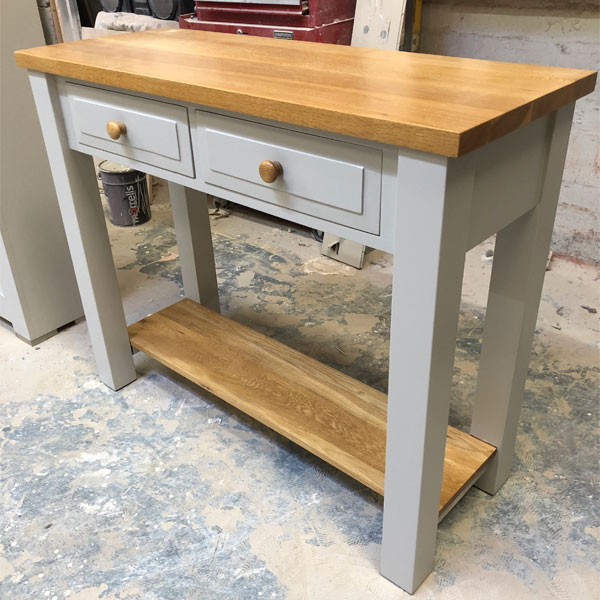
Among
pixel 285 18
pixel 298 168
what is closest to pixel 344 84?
pixel 298 168

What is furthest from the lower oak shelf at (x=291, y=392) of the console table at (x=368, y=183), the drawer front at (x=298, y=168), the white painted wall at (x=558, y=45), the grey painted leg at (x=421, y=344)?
the white painted wall at (x=558, y=45)

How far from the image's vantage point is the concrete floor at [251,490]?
1407 millimetres

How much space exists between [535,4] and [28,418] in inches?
92.1

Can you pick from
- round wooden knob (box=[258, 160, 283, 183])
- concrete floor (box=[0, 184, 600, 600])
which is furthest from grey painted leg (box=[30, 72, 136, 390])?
round wooden knob (box=[258, 160, 283, 183])

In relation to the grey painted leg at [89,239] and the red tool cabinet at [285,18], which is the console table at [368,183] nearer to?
the grey painted leg at [89,239]

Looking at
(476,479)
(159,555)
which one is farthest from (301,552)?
(476,479)

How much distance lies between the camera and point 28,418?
1.91 meters

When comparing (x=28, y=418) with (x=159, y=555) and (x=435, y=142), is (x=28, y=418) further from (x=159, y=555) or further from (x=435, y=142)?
(x=435, y=142)

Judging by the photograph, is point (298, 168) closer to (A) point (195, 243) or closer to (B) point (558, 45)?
(A) point (195, 243)

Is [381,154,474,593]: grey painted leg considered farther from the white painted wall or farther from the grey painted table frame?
the white painted wall

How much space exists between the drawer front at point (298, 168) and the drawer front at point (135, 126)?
7cm

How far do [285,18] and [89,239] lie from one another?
4.54 ft

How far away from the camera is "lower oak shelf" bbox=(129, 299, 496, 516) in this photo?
147 centimetres

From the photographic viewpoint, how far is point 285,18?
2.58 metres
